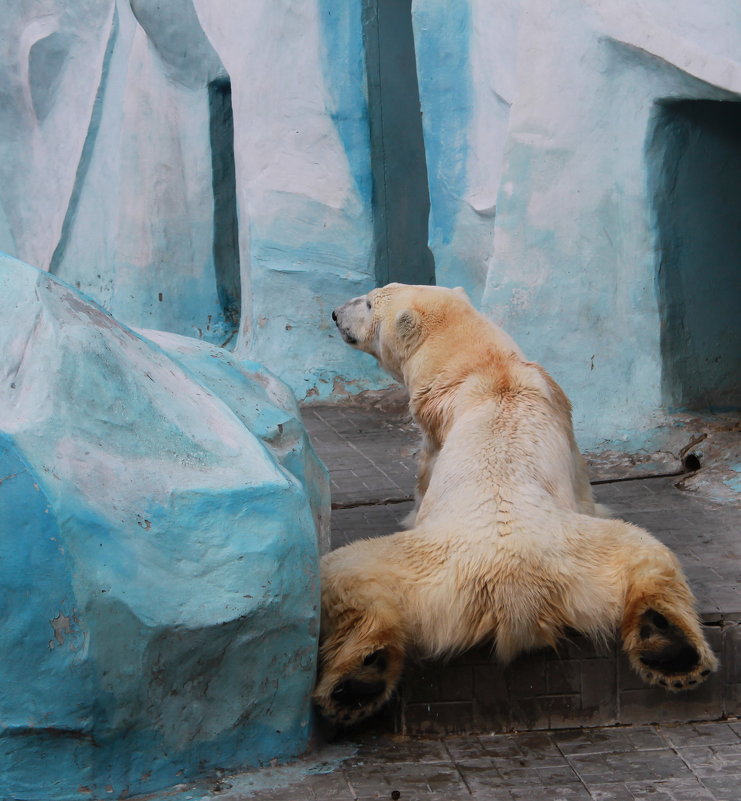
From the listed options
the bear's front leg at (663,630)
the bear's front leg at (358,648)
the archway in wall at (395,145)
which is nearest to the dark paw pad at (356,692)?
the bear's front leg at (358,648)

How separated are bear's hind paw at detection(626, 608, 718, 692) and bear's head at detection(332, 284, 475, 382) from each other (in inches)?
60.8

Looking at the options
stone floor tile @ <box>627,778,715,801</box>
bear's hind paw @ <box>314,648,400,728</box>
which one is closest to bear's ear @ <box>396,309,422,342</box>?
bear's hind paw @ <box>314,648,400,728</box>

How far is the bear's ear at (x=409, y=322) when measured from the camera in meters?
4.66

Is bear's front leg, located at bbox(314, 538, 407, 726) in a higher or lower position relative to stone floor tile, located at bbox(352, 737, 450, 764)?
higher

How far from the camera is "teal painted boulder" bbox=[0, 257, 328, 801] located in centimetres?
290

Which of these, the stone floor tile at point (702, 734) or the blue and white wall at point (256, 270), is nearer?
the blue and white wall at point (256, 270)

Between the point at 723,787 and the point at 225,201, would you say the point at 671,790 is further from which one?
the point at 225,201

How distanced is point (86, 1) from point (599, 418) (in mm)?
5894

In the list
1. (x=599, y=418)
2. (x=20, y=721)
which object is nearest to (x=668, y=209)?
(x=599, y=418)

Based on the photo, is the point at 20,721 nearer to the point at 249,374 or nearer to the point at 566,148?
the point at 249,374

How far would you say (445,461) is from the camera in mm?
3959

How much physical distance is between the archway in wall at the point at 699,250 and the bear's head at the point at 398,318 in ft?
5.42

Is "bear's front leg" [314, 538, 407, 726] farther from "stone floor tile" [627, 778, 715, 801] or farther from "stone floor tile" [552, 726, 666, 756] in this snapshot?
"stone floor tile" [627, 778, 715, 801]

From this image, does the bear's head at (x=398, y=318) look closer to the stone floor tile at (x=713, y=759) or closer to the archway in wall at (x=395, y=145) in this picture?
the stone floor tile at (x=713, y=759)
